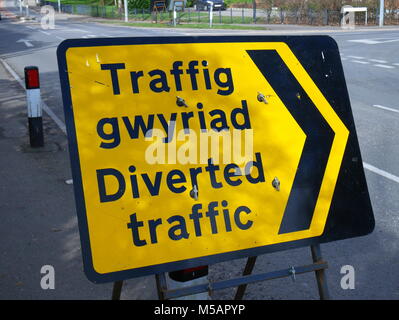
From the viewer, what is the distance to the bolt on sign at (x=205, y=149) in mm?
2596

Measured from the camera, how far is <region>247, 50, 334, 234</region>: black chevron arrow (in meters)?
2.91

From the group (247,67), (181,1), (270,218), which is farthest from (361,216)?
(181,1)

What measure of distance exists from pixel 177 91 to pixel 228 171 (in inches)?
16.8

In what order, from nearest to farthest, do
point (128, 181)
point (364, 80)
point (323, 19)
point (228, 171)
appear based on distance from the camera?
point (128, 181) < point (228, 171) < point (364, 80) < point (323, 19)

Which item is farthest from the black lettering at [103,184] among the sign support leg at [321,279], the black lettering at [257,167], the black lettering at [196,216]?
the sign support leg at [321,279]

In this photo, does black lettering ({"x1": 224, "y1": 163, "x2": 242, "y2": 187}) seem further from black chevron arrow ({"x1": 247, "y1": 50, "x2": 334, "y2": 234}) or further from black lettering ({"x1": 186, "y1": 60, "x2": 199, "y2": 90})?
black lettering ({"x1": 186, "y1": 60, "x2": 199, "y2": 90})

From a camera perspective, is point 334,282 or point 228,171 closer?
point 228,171

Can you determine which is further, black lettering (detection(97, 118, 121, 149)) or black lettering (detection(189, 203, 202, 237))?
black lettering (detection(189, 203, 202, 237))

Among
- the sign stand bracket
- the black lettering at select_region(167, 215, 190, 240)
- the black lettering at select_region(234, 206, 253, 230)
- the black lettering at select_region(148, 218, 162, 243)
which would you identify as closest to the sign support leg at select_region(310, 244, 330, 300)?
the sign stand bracket

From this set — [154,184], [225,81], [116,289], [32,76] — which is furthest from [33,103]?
[154,184]

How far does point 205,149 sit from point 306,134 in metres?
0.51

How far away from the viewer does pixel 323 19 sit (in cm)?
4059

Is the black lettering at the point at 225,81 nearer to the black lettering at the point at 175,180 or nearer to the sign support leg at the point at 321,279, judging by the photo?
the black lettering at the point at 175,180

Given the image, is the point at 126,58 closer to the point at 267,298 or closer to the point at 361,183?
the point at 361,183
